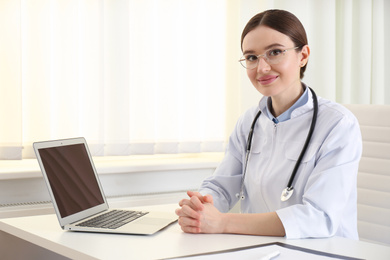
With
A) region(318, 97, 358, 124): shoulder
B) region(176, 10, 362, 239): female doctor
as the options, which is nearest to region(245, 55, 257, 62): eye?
region(176, 10, 362, 239): female doctor

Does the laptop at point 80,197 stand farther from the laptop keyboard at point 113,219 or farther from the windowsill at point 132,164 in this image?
the windowsill at point 132,164

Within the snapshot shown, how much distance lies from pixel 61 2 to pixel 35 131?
520 mm

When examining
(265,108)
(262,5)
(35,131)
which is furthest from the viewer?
(262,5)

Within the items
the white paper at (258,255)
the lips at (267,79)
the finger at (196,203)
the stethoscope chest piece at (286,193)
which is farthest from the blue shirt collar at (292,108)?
the white paper at (258,255)

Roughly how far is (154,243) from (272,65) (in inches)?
26.1

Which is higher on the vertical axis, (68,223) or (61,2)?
(61,2)

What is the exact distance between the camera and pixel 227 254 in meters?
1.18

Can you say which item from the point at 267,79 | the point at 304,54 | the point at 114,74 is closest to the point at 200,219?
the point at 267,79

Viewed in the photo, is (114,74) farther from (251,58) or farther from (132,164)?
(251,58)

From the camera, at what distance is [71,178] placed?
1.54m

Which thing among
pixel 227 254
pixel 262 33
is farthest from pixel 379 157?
pixel 227 254

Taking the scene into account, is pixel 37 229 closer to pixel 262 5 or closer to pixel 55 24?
pixel 55 24

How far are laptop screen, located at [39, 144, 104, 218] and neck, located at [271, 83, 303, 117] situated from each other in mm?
607

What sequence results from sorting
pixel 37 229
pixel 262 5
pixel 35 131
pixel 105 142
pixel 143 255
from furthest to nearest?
pixel 262 5
pixel 105 142
pixel 35 131
pixel 37 229
pixel 143 255
